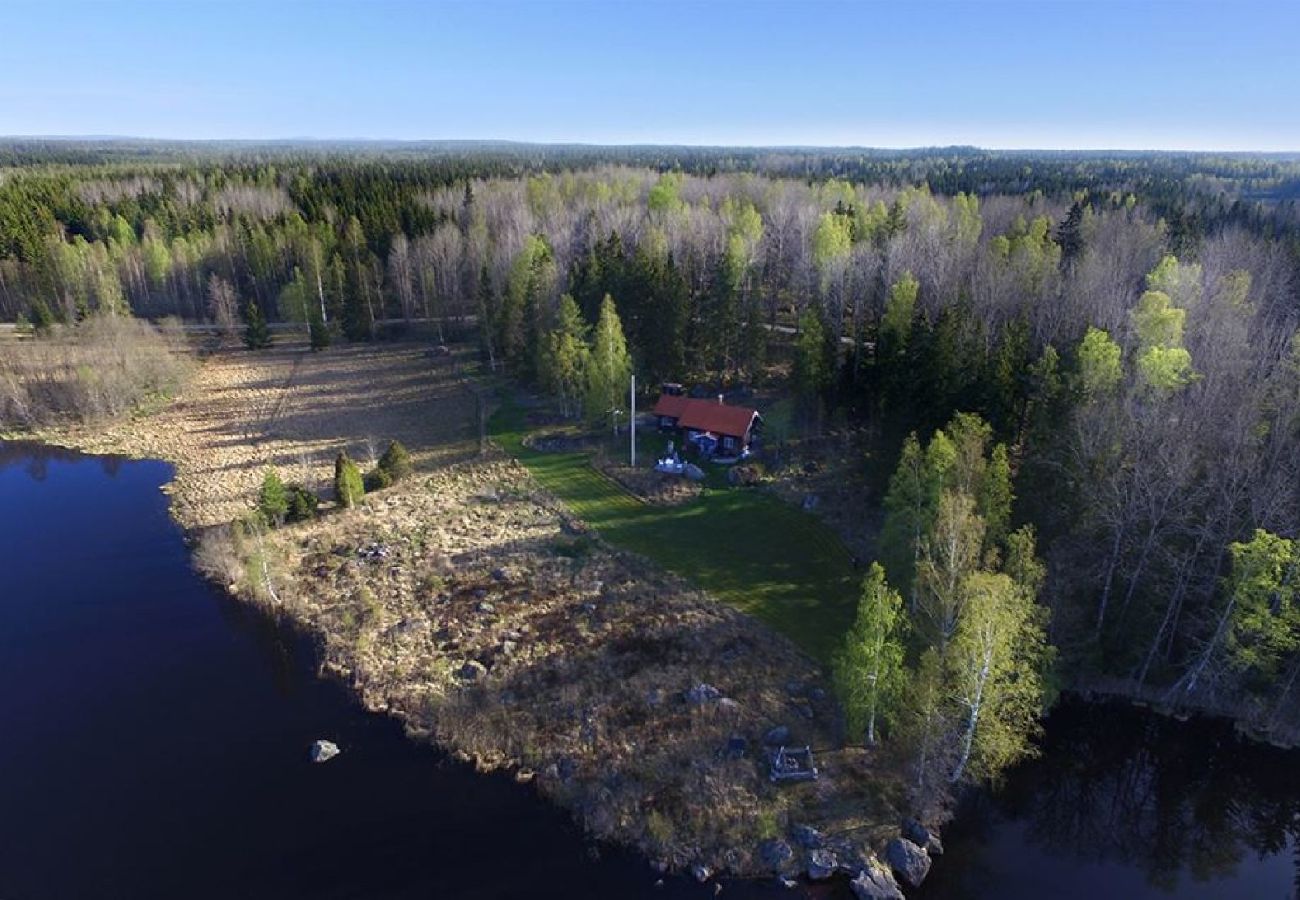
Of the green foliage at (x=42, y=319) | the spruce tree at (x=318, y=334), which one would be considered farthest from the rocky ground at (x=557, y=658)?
the green foliage at (x=42, y=319)

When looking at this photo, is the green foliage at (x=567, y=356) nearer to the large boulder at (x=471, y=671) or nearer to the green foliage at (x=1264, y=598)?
the large boulder at (x=471, y=671)

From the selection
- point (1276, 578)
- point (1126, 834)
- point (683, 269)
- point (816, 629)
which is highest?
point (683, 269)

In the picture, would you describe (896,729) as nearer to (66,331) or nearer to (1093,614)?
(1093,614)

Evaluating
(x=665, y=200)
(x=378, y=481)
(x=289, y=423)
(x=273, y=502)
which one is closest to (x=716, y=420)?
(x=378, y=481)

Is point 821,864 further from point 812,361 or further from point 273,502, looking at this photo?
point 273,502

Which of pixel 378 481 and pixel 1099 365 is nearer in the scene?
pixel 1099 365

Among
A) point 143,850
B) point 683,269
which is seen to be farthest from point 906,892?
point 683,269

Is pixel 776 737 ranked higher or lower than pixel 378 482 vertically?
lower
